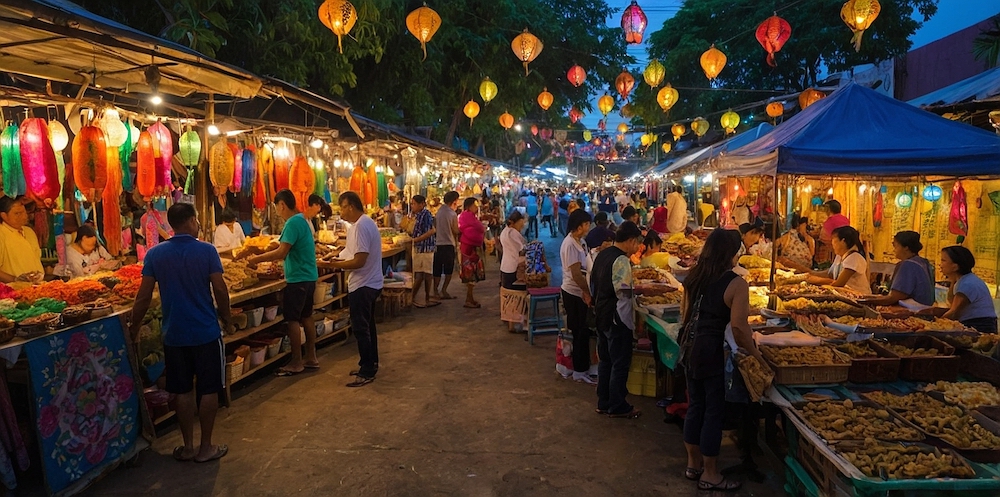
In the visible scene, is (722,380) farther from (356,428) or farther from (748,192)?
(748,192)

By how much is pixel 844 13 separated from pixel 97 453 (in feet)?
30.2

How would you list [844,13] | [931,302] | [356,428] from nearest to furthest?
[356,428]
[931,302]
[844,13]

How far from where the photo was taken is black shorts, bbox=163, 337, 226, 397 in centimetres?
441

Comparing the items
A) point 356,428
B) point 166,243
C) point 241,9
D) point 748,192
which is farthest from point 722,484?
point 748,192

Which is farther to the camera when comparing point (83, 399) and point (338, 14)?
point (338, 14)

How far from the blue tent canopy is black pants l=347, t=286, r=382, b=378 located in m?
4.07

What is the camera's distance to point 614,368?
525 centimetres

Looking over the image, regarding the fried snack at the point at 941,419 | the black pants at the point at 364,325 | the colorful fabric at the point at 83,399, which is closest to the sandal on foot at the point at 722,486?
the fried snack at the point at 941,419

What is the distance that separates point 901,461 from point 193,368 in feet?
15.2

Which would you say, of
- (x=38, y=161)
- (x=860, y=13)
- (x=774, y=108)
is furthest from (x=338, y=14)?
(x=774, y=108)

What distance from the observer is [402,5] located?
12.1 meters

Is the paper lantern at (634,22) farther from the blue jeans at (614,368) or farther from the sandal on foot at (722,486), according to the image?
the sandal on foot at (722,486)

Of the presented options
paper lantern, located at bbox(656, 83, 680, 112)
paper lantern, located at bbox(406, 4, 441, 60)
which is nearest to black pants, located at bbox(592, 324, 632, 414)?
paper lantern, located at bbox(406, 4, 441, 60)

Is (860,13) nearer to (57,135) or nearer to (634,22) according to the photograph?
(634,22)
